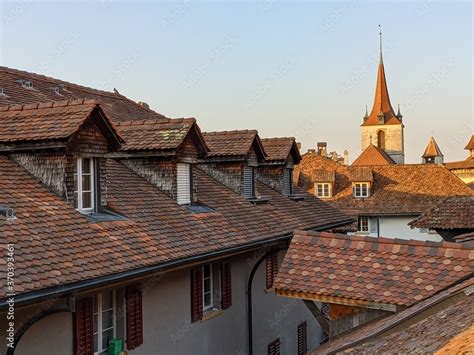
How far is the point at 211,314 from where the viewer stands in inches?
442

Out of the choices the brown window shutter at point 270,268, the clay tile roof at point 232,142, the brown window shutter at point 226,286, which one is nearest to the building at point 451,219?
the brown window shutter at point 270,268

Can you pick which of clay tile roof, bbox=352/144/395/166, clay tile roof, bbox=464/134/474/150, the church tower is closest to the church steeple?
the church tower

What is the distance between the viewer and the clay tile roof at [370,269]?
25.8 feet

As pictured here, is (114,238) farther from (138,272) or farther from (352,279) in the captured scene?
(352,279)

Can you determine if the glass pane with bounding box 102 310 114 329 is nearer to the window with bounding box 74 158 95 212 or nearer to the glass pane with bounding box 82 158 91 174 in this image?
the window with bounding box 74 158 95 212

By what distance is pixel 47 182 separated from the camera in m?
8.56

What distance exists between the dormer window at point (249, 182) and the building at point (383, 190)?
21139mm

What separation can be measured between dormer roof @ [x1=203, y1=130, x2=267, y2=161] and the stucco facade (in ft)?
9.89

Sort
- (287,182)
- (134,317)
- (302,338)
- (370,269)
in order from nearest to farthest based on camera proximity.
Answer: (370,269)
(134,317)
(302,338)
(287,182)

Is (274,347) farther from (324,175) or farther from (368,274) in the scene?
(324,175)

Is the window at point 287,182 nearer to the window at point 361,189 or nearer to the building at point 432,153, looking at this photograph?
the window at point 361,189

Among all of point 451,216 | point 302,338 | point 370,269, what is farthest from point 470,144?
point 370,269

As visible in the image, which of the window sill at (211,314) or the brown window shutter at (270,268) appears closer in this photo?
the window sill at (211,314)

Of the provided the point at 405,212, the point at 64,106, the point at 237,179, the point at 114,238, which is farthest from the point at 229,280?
the point at 405,212
